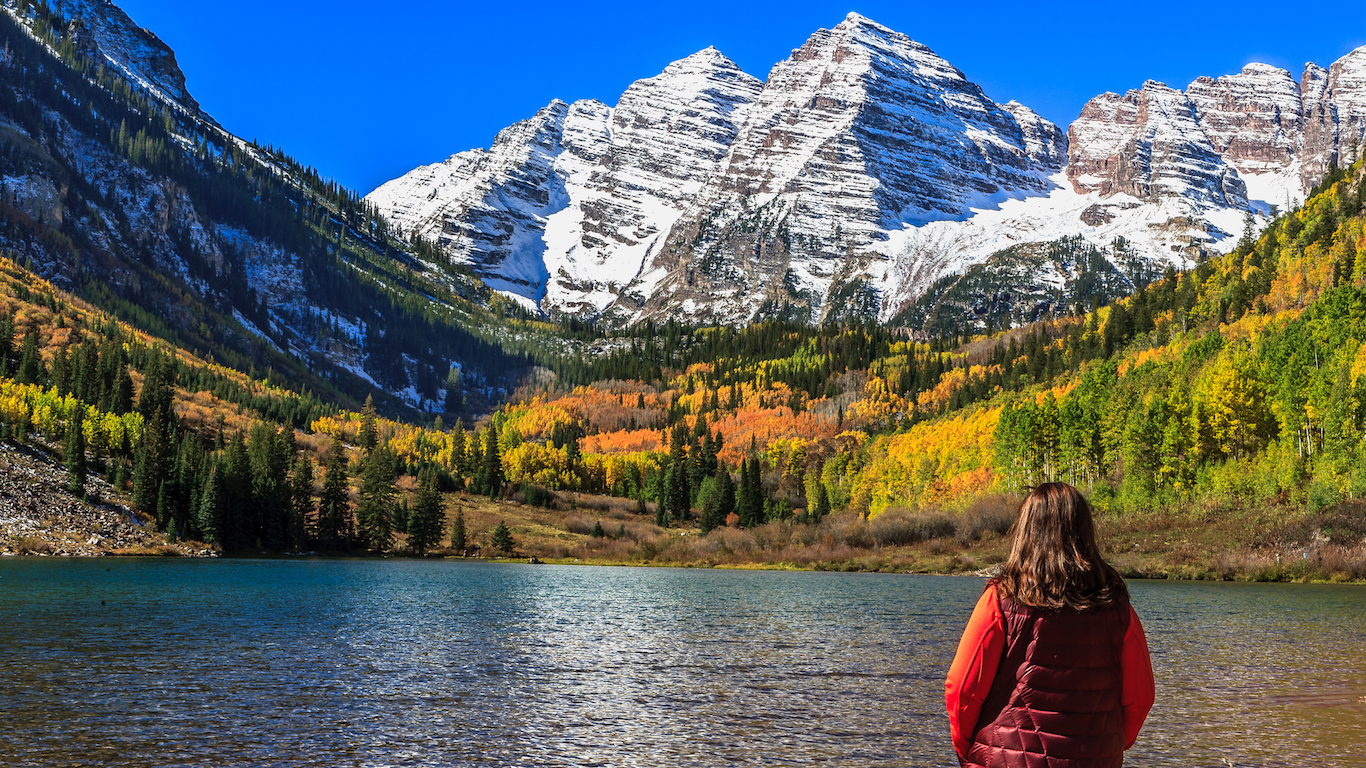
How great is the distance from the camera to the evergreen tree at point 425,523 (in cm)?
16638

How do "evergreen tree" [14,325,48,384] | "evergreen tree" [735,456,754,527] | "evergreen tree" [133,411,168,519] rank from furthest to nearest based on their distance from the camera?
"evergreen tree" [735,456,754,527] < "evergreen tree" [14,325,48,384] < "evergreen tree" [133,411,168,519]

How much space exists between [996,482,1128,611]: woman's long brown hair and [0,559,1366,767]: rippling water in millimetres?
15190

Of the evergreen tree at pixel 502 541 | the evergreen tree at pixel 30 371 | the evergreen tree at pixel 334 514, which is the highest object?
the evergreen tree at pixel 30 371

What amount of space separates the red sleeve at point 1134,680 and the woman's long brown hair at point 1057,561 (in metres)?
0.36

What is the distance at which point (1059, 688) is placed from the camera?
315 inches

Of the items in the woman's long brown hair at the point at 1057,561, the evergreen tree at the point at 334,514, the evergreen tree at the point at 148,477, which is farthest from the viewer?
the evergreen tree at the point at 334,514

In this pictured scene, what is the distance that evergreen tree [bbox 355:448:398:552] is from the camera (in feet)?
536

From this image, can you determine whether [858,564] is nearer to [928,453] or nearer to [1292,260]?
[928,453]

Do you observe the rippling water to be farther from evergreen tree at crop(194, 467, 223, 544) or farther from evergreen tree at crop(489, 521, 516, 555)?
evergreen tree at crop(489, 521, 516, 555)

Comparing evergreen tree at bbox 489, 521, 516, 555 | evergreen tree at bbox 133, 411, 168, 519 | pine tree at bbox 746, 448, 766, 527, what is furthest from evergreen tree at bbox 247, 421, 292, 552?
pine tree at bbox 746, 448, 766, 527

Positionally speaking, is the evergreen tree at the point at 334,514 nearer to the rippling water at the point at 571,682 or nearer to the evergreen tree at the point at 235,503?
the evergreen tree at the point at 235,503

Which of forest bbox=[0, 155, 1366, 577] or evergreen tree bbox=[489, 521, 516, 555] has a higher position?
forest bbox=[0, 155, 1366, 577]

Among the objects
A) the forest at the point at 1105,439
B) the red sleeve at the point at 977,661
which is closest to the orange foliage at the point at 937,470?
the forest at the point at 1105,439

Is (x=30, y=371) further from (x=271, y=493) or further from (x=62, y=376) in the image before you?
(x=271, y=493)
